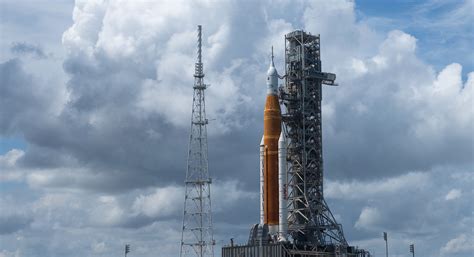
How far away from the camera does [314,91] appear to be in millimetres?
119188

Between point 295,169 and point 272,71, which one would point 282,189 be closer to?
point 295,169

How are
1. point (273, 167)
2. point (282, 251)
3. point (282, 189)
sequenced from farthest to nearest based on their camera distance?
point (273, 167) < point (282, 189) < point (282, 251)

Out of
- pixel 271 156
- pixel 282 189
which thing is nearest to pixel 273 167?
pixel 271 156

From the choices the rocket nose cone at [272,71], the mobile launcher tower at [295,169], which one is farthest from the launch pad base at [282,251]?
the rocket nose cone at [272,71]

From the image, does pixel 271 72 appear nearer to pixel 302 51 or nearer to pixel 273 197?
pixel 302 51

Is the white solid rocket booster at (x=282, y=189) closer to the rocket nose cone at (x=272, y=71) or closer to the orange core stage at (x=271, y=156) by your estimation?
the orange core stage at (x=271, y=156)

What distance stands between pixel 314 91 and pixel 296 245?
2467cm

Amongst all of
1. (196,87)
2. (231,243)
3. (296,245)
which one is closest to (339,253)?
(296,245)

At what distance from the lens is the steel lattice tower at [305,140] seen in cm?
11369

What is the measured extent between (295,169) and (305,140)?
15.0 ft

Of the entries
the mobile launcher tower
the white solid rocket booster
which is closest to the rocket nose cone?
the mobile launcher tower

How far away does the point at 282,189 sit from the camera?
356 feet

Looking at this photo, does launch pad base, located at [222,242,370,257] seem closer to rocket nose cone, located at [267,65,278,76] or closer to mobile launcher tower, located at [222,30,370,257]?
mobile launcher tower, located at [222,30,370,257]

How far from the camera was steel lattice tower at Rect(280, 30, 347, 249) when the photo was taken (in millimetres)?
113688
